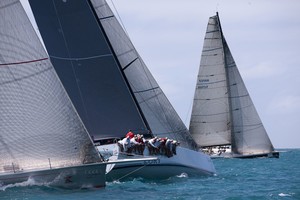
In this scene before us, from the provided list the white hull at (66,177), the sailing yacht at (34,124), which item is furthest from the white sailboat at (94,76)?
the white hull at (66,177)

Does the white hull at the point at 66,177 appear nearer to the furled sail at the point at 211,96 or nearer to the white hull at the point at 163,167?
the white hull at the point at 163,167

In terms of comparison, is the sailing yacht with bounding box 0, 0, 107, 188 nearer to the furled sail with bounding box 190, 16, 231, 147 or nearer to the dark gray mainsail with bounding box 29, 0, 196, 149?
the dark gray mainsail with bounding box 29, 0, 196, 149

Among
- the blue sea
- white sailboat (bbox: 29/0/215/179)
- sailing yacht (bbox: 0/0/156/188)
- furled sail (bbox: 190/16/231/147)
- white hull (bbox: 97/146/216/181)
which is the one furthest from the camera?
furled sail (bbox: 190/16/231/147)

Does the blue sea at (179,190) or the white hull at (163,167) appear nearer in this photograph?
the blue sea at (179,190)

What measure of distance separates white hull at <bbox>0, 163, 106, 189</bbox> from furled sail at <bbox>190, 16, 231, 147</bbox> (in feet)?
112

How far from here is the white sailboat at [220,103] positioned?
55.7m

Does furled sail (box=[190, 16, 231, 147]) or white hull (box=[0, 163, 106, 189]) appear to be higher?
furled sail (box=[190, 16, 231, 147])

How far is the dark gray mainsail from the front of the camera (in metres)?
30.7

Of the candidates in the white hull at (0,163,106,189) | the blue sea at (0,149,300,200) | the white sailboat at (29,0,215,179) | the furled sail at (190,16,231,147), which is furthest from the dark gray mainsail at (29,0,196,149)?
the furled sail at (190,16,231,147)

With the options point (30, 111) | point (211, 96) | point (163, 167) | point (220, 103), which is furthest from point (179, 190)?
point (220, 103)

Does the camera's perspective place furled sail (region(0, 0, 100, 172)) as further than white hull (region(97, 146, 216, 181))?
No

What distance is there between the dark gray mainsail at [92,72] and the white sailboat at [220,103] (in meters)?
24.8

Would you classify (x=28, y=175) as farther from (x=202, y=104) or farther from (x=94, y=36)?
(x=202, y=104)

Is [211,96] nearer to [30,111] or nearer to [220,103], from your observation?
[220,103]
